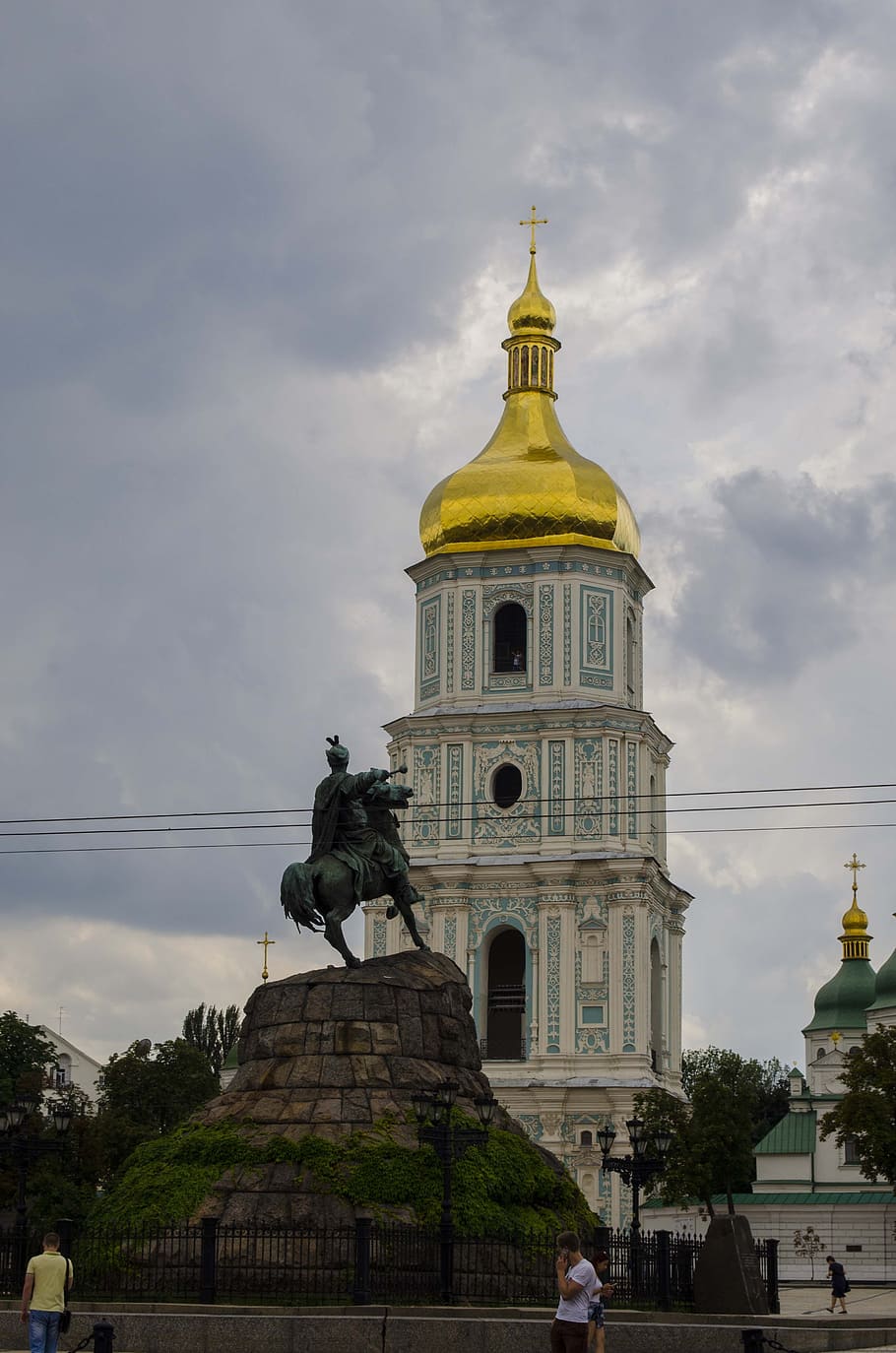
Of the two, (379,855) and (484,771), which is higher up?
(484,771)

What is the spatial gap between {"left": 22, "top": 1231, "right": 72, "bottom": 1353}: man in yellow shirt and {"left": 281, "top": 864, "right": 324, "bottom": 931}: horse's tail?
9.91 m

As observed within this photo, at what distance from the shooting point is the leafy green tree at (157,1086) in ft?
194

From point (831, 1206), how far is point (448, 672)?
17.4 meters

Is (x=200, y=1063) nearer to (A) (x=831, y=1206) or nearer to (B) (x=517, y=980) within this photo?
(B) (x=517, y=980)

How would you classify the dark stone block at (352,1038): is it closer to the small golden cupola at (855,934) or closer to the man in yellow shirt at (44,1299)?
the man in yellow shirt at (44,1299)

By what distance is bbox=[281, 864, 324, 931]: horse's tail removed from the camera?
2738cm

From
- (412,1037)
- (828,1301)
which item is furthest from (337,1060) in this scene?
(828,1301)

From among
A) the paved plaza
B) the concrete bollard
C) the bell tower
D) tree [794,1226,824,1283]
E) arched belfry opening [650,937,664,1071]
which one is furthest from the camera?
arched belfry opening [650,937,664,1071]

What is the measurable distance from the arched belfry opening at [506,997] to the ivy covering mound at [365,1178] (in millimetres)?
31927

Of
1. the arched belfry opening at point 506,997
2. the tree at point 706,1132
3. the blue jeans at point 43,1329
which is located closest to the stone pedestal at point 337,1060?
the blue jeans at point 43,1329

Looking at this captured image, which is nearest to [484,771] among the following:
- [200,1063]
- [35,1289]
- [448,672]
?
[448,672]

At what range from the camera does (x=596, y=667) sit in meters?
60.3

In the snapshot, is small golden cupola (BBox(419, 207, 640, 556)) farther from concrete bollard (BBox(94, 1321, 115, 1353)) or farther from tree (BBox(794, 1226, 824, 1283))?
concrete bollard (BBox(94, 1321, 115, 1353))

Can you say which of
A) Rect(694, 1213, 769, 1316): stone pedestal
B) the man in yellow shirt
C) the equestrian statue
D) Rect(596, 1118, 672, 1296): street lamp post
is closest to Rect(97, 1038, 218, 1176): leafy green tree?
Rect(596, 1118, 672, 1296): street lamp post
